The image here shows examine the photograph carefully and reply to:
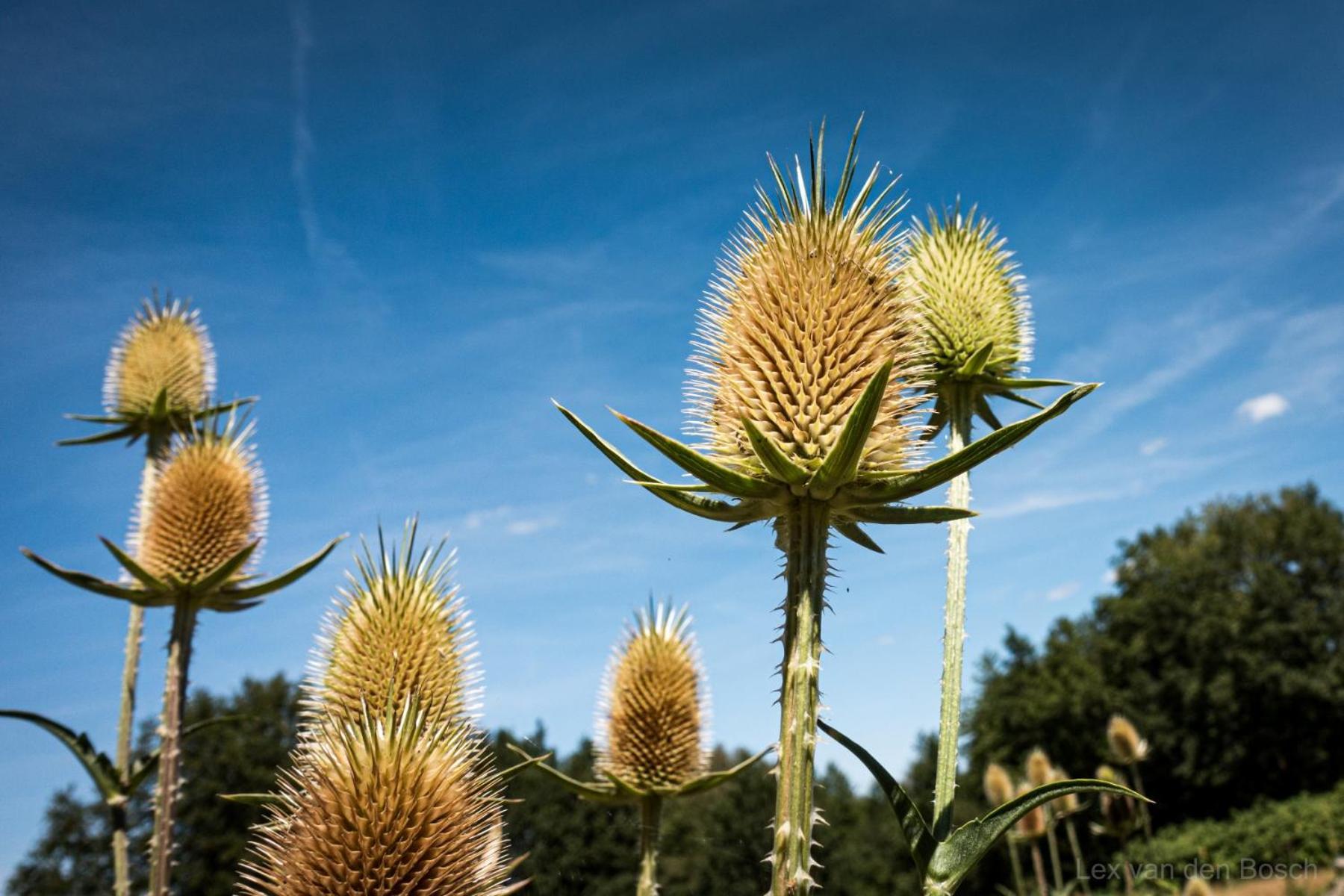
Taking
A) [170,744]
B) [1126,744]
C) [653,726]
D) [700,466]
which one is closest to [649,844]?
[653,726]

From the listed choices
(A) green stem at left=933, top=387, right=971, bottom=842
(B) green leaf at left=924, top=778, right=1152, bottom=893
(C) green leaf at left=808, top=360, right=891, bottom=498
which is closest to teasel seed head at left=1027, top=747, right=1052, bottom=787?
(A) green stem at left=933, top=387, right=971, bottom=842

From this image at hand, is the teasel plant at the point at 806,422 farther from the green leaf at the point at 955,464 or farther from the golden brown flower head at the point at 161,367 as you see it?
the golden brown flower head at the point at 161,367

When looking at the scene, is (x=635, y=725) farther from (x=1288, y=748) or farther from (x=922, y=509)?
(x=1288, y=748)

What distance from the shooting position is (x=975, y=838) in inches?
129

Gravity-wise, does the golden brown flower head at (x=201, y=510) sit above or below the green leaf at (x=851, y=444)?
above

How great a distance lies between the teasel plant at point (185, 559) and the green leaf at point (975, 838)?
4434mm

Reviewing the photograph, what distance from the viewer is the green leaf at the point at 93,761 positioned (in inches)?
252

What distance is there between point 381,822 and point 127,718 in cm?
529

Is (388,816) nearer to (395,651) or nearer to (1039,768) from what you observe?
(395,651)

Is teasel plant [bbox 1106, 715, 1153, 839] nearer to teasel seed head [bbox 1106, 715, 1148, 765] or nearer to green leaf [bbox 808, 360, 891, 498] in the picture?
teasel seed head [bbox 1106, 715, 1148, 765]

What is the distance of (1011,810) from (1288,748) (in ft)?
220

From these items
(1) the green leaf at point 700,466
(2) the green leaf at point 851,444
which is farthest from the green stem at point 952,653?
(1) the green leaf at point 700,466

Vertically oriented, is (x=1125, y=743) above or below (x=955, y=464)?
below

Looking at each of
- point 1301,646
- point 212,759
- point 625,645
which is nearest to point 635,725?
point 625,645
